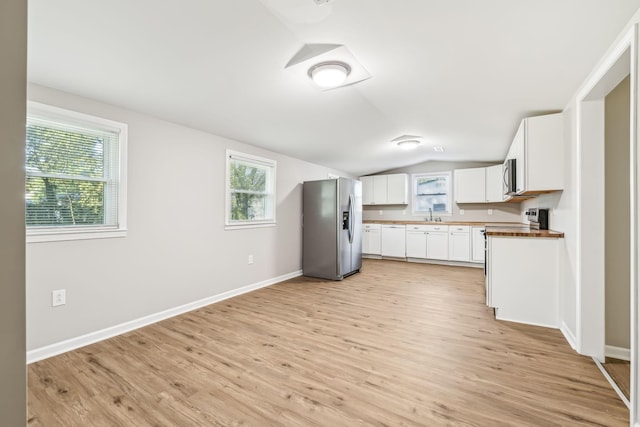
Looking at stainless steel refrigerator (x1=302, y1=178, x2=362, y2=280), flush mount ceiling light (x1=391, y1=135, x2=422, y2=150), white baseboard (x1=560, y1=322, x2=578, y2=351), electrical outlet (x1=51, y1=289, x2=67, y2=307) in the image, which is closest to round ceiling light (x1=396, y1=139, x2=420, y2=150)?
flush mount ceiling light (x1=391, y1=135, x2=422, y2=150)

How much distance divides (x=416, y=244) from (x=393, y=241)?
0.52 m

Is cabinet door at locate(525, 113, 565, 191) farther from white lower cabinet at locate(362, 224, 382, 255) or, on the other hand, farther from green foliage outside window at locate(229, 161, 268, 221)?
white lower cabinet at locate(362, 224, 382, 255)

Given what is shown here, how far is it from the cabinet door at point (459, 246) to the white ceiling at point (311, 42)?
118 inches

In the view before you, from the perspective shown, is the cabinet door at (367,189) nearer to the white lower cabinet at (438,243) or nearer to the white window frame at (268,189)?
the white lower cabinet at (438,243)

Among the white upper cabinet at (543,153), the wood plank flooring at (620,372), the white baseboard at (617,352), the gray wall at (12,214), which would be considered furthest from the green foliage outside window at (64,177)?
the white baseboard at (617,352)

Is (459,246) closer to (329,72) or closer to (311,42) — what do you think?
(329,72)

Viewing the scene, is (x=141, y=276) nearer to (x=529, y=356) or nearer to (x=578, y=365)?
(x=529, y=356)

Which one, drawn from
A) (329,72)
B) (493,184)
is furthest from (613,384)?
(493,184)

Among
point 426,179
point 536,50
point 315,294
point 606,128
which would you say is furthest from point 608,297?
point 426,179

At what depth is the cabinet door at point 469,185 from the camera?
5.89m

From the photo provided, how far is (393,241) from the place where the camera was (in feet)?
21.5

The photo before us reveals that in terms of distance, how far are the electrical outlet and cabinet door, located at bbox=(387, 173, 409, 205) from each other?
6.07 m

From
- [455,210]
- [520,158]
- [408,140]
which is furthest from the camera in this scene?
[455,210]

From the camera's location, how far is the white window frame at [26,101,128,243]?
2.20m
